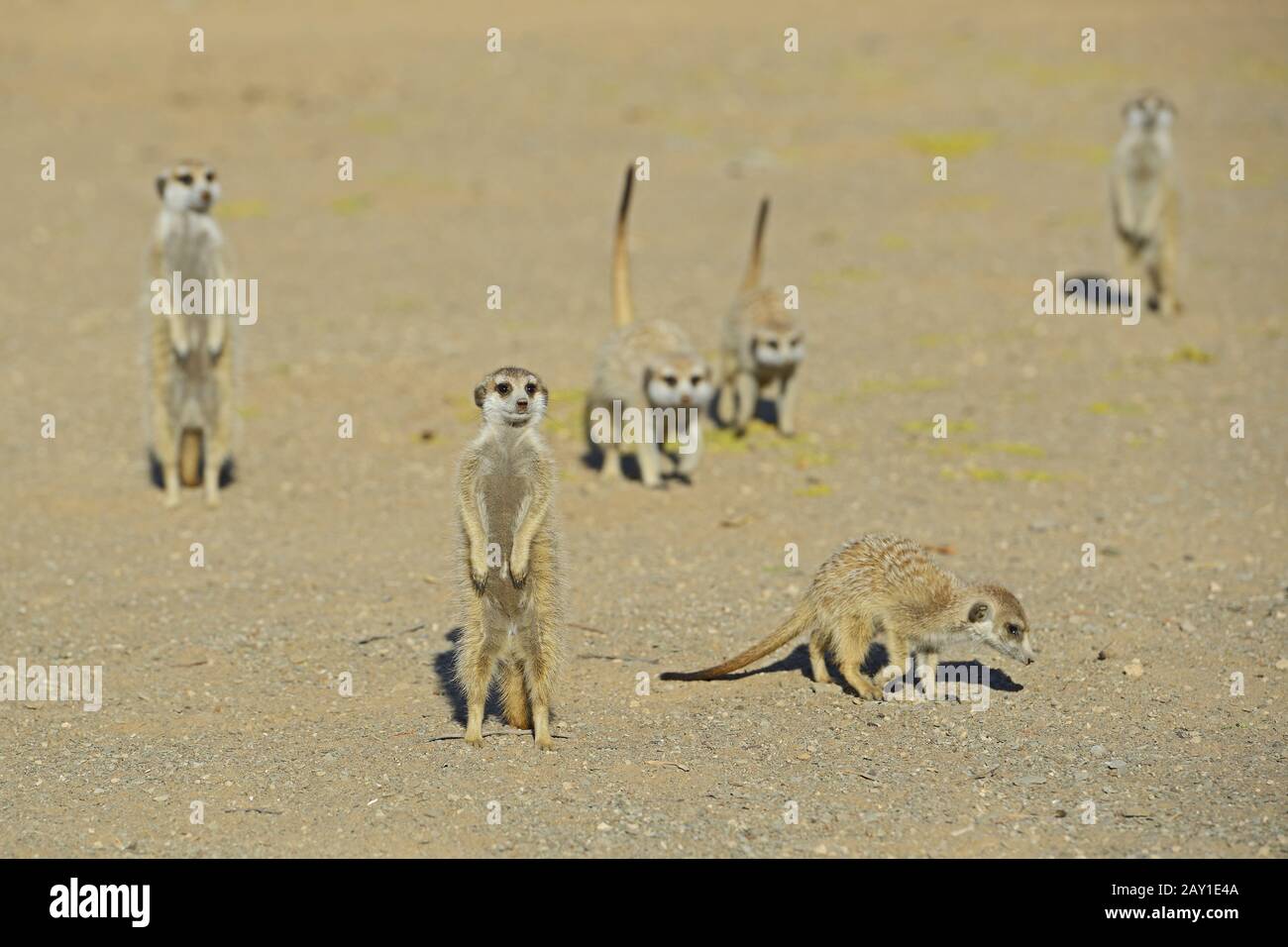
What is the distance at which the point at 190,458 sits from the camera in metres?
9.68

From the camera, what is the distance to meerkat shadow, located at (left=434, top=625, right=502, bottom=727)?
638 cm

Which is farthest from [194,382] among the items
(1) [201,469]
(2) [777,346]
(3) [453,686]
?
(3) [453,686]

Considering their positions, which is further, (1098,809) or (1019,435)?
(1019,435)

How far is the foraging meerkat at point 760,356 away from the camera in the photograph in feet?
32.9

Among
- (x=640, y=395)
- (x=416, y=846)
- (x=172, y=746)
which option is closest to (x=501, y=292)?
(x=640, y=395)

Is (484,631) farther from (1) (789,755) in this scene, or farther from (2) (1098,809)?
(2) (1098,809)

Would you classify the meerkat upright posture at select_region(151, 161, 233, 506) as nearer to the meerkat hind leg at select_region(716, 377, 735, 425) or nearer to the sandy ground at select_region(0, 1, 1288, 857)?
the sandy ground at select_region(0, 1, 1288, 857)

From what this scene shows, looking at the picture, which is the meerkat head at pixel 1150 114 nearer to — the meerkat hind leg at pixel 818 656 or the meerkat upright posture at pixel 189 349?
the meerkat upright posture at pixel 189 349

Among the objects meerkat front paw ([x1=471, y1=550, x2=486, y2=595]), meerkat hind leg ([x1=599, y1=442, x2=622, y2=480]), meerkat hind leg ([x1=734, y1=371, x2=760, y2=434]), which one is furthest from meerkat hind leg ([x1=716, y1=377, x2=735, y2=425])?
meerkat front paw ([x1=471, y1=550, x2=486, y2=595])

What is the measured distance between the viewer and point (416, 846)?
16.7 feet

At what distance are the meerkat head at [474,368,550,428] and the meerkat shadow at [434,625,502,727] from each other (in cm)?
91

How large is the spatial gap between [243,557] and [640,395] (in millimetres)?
2564

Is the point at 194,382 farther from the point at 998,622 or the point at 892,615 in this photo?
the point at 998,622

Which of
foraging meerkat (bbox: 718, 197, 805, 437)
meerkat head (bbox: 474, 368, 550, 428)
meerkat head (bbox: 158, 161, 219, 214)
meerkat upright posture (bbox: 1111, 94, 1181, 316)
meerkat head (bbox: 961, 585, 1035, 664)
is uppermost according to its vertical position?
meerkat upright posture (bbox: 1111, 94, 1181, 316)
